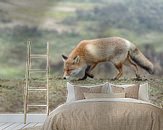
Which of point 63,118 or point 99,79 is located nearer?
point 63,118

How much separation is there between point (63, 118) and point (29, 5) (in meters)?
3.16

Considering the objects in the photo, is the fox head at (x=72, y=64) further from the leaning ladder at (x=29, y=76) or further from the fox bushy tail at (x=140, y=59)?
the fox bushy tail at (x=140, y=59)

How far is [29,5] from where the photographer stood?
700 cm

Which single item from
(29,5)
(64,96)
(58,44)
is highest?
(29,5)

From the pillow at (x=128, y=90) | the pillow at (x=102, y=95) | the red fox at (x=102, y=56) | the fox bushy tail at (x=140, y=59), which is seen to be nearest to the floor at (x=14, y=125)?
the red fox at (x=102, y=56)

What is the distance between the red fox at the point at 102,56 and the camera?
7043 mm

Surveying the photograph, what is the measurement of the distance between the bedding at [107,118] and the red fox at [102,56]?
2.46 m

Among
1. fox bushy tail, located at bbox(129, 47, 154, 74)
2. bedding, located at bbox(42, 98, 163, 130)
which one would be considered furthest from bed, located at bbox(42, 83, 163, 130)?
fox bushy tail, located at bbox(129, 47, 154, 74)

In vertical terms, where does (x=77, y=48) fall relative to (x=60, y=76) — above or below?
above

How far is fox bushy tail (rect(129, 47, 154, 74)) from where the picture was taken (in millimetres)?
7059

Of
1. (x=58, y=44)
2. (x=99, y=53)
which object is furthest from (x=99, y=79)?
(x=58, y=44)

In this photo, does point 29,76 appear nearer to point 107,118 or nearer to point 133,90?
point 133,90

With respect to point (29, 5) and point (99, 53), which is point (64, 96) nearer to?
point (99, 53)

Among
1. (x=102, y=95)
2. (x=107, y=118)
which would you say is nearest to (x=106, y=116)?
(x=107, y=118)
